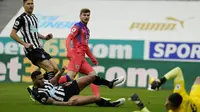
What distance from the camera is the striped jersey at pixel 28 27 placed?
536 inches

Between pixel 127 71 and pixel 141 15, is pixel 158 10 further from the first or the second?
pixel 127 71

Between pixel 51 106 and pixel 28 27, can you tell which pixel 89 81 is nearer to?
pixel 51 106

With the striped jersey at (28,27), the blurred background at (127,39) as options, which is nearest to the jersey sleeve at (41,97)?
the striped jersey at (28,27)

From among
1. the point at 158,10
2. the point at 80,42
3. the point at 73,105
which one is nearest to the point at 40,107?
the point at 73,105

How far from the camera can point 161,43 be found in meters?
21.0

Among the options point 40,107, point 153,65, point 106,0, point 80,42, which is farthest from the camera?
point 106,0

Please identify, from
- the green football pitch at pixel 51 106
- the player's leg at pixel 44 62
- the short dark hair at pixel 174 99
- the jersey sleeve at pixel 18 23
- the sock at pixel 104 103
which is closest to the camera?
the short dark hair at pixel 174 99

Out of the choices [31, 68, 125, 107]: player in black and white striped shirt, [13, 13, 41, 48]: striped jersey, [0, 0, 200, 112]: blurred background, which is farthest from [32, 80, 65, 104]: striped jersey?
[0, 0, 200, 112]: blurred background

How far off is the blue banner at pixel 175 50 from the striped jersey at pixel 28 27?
7620 millimetres

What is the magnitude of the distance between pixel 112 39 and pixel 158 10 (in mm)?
1758

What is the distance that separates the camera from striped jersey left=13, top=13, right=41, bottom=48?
13.6 m

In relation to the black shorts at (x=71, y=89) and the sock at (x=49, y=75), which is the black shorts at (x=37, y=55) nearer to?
the sock at (x=49, y=75)

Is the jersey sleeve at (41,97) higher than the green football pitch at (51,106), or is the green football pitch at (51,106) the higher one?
the jersey sleeve at (41,97)

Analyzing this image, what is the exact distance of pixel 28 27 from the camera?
541 inches
